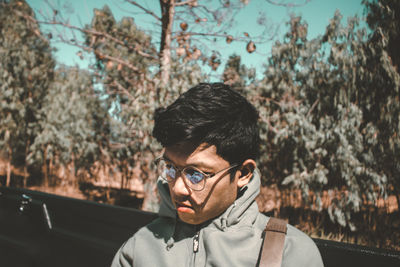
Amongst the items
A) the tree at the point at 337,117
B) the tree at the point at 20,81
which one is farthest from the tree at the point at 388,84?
the tree at the point at 20,81

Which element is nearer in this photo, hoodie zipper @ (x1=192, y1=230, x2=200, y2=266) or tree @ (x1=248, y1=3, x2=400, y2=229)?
hoodie zipper @ (x1=192, y1=230, x2=200, y2=266)

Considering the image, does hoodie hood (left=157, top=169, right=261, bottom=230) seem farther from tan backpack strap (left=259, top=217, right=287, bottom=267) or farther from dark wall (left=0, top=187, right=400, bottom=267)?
dark wall (left=0, top=187, right=400, bottom=267)

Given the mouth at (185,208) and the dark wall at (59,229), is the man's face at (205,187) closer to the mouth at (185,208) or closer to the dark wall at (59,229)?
the mouth at (185,208)

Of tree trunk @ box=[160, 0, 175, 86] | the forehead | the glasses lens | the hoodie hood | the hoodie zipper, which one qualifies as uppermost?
tree trunk @ box=[160, 0, 175, 86]

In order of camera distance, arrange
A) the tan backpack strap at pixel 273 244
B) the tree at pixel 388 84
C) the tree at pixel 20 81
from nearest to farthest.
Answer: the tan backpack strap at pixel 273 244
the tree at pixel 388 84
the tree at pixel 20 81

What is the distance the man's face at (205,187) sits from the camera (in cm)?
116

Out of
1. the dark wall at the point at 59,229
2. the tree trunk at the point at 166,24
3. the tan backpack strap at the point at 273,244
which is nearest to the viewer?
the tan backpack strap at the point at 273,244

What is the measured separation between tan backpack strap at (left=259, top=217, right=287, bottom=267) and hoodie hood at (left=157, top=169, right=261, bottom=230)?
0.38ft

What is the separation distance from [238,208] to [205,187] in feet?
0.70

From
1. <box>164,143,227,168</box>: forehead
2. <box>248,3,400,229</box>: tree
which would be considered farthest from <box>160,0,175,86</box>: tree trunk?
<box>164,143,227,168</box>: forehead

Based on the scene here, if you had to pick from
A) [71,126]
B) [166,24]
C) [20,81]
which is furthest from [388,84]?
[20,81]

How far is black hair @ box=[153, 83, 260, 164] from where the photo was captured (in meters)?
1.16

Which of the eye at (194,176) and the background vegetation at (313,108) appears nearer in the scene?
the eye at (194,176)

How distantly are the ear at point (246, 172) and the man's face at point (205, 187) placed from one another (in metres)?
0.07
